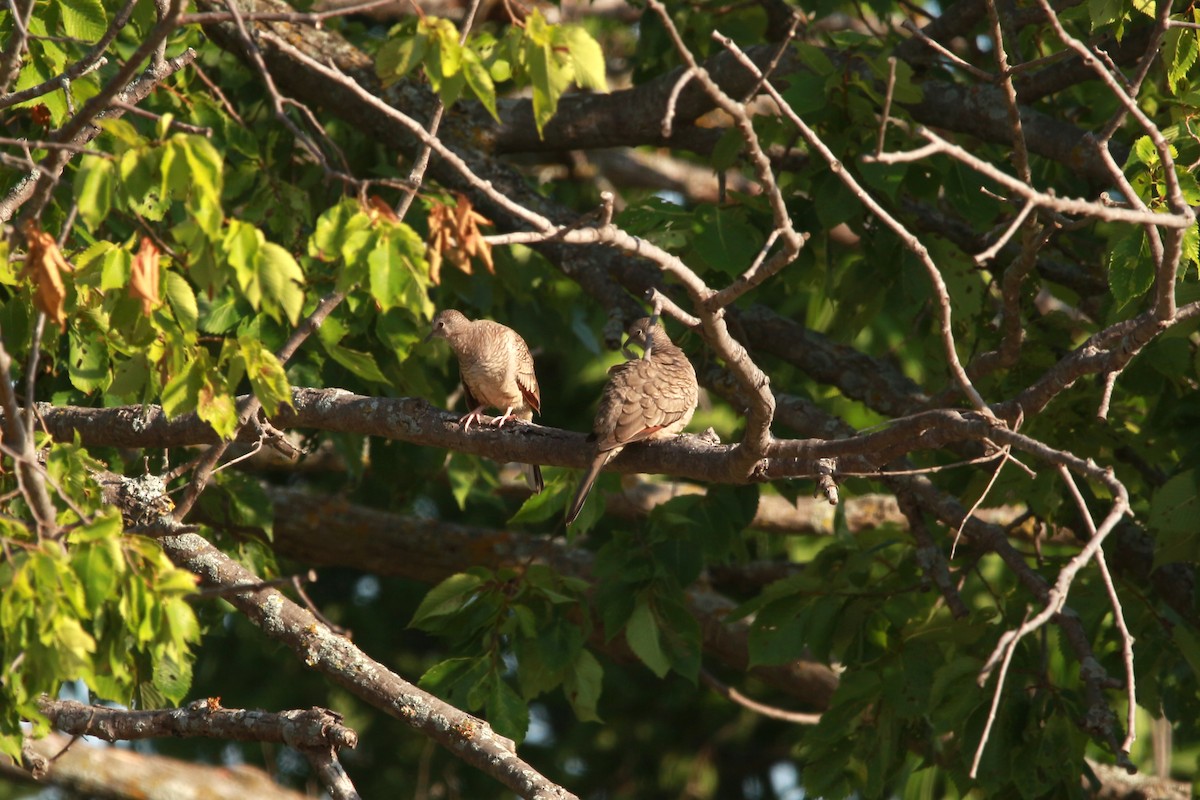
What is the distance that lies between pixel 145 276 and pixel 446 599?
234 centimetres

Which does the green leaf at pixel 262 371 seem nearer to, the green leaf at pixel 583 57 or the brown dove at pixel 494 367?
the green leaf at pixel 583 57

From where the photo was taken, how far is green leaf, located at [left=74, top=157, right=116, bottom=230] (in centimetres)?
251

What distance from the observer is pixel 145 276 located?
8.38 feet

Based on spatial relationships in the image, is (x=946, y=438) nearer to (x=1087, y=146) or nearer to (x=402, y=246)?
(x=402, y=246)

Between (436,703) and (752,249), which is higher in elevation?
(752,249)

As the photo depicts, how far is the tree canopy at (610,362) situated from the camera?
2.71 m

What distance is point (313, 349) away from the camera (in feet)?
16.4

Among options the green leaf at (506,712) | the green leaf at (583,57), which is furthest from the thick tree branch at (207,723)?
the green leaf at (583,57)

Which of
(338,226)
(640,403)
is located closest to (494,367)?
(640,403)

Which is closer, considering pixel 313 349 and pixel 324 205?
pixel 313 349

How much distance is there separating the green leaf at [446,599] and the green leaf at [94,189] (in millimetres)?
2358

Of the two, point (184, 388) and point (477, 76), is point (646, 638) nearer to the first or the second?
point (184, 388)

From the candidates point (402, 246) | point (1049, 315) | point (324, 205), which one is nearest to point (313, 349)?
point (324, 205)

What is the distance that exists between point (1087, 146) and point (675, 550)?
2.11m
